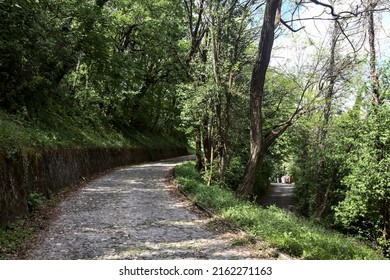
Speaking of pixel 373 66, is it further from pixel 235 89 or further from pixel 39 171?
pixel 39 171

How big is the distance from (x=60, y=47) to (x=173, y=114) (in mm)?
21843

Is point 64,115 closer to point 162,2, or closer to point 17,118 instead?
point 17,118

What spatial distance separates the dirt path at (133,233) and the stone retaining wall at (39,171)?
85 centimetres

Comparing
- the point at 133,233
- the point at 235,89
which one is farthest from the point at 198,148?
the point at 133,233

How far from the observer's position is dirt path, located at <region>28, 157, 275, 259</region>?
607cm

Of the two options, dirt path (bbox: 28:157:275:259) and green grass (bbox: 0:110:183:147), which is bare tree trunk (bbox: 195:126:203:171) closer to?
green grass (bbox: 0:110:183:147)

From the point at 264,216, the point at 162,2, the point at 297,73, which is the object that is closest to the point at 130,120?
the point at 162,2

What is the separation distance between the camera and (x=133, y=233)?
732 cm

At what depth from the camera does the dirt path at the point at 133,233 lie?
19.9 ft

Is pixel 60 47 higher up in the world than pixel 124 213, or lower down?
higher up

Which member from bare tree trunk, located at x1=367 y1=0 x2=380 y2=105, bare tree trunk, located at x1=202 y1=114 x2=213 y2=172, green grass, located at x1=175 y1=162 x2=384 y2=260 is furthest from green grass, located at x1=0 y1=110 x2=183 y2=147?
bare tree trunk, located at x1=367 y1=0 x2=380 y2=105

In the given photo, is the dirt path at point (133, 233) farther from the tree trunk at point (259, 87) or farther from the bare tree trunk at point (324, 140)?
the bare tree trunk at point (324, 140)

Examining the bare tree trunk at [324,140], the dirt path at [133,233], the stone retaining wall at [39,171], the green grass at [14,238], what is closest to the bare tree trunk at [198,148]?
the stone retaining wall at [39,171]

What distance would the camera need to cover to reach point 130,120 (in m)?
29.8
